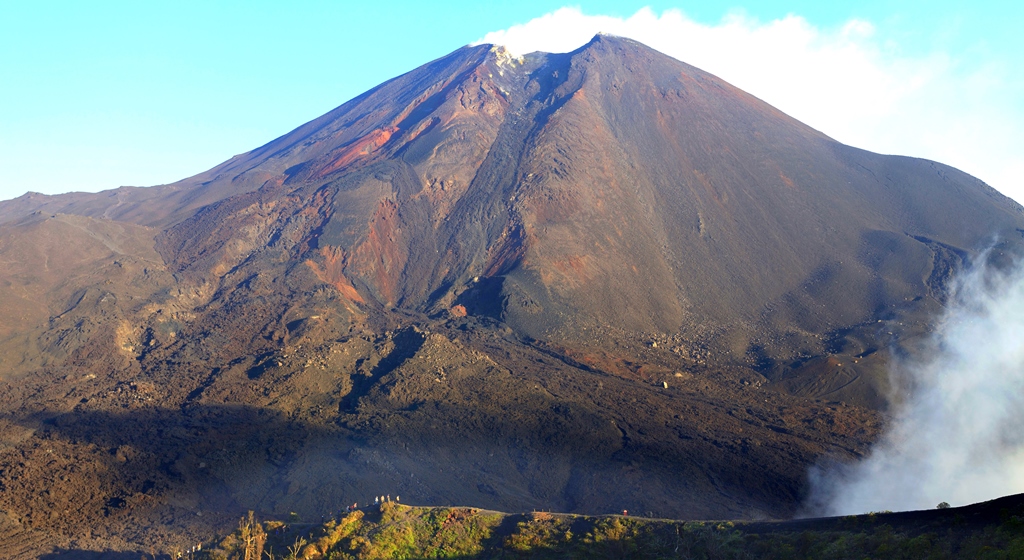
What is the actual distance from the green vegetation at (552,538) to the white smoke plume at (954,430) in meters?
13.5

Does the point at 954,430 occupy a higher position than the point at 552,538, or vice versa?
the point at 552,538

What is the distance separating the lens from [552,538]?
62.4 ft

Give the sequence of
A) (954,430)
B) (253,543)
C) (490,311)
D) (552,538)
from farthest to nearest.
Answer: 1. (490,311)
2. (954,430)
3. (552,538)
4. (253,543)

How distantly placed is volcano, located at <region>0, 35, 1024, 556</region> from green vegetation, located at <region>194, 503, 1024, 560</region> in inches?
344

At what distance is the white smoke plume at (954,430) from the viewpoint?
3020cm

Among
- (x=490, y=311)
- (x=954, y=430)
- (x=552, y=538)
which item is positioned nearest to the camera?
(x=552, y=538)

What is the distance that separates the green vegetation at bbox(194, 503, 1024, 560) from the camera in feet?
53.6

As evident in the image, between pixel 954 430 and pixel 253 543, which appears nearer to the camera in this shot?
pixel 253 543

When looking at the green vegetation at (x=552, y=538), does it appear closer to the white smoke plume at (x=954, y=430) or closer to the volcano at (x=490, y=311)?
the volcano at (x=490, y=311)

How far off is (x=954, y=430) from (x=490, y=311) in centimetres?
2996

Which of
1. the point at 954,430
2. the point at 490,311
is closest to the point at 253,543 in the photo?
the point at 954,430

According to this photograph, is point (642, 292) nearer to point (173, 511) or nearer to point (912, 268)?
point (912, 268)

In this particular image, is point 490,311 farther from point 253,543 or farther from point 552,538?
point 253,543

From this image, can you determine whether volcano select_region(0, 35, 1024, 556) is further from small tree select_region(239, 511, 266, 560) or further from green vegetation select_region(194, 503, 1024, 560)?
green vegetation select_region(194, 503, 1024, 560)
